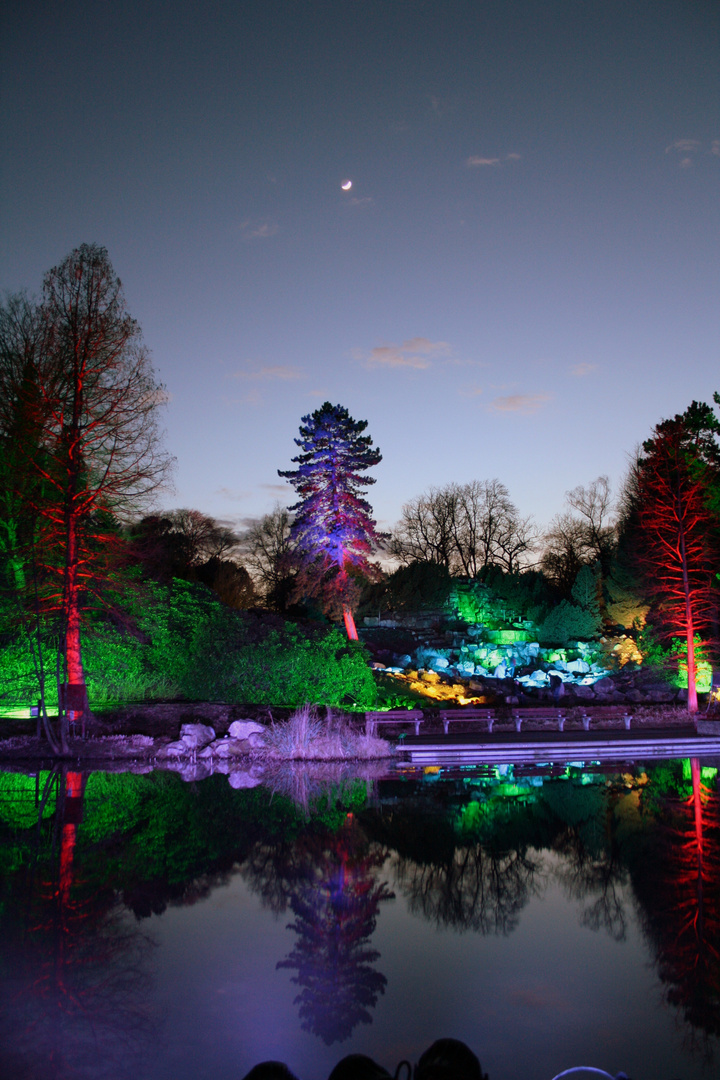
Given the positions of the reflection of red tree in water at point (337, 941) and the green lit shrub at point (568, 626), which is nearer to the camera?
the reflection of red tree in water at point (337, 941)

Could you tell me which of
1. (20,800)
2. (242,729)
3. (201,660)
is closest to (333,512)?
(201,660)

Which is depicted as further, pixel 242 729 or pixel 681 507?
pixel 681 507

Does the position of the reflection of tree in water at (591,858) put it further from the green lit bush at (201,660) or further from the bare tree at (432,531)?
the bare tree at (432,531)

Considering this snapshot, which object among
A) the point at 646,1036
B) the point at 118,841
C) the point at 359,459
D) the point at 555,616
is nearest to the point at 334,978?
the point at 646,1036

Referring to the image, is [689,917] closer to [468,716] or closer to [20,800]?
[20,800]

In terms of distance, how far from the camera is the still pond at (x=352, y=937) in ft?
15.1

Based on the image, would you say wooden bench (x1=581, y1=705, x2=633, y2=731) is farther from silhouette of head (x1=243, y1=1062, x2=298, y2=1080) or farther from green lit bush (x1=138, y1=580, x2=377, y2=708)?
silhouette of head (x1=243, y1=1062, x2=298, y2=1080)

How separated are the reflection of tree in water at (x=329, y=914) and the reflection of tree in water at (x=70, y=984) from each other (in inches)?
44.7

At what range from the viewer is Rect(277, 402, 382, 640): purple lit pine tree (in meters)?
32.0

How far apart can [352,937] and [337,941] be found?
150mm

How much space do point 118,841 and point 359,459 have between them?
82.4 ft

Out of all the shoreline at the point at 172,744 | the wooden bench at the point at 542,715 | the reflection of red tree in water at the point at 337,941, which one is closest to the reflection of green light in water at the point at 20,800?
the shoreline at the point at 172,744

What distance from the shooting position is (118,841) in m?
9.22

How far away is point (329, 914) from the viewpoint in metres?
6.81
